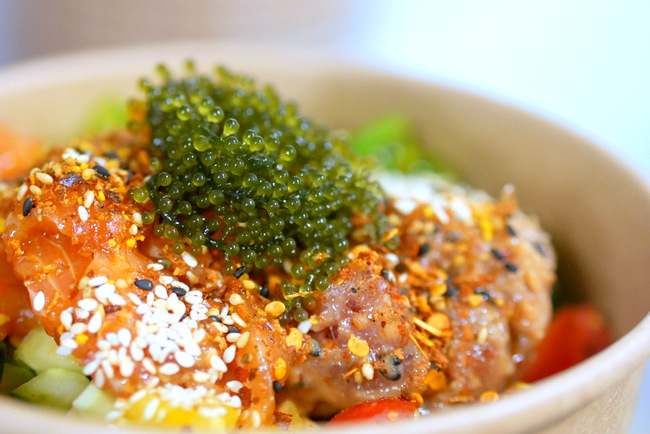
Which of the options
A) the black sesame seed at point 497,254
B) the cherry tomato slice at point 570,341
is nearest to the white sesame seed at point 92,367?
the black sesame seed at point 497,254

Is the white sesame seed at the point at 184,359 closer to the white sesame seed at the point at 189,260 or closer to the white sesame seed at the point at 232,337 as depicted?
the white sesame seed at the point at 232,337

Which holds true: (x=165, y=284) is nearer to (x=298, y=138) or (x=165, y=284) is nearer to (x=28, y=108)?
(x=298, y=138)

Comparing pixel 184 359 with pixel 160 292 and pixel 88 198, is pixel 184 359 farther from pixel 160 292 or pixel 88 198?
pixel 88 198

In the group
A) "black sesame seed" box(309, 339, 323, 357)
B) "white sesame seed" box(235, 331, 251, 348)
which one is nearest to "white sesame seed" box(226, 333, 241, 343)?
"white sesame seed" box(235, 331, 251, 348)

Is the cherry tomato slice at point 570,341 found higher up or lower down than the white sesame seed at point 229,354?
lower down

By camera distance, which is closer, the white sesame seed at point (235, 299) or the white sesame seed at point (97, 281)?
the white sesame seed at point (97, 281)

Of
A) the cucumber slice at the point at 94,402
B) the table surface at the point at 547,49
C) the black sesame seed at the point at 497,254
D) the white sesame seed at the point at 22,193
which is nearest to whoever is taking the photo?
the cucumber slice at the point at 94,402

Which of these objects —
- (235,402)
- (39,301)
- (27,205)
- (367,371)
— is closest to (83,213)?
(27,205)
